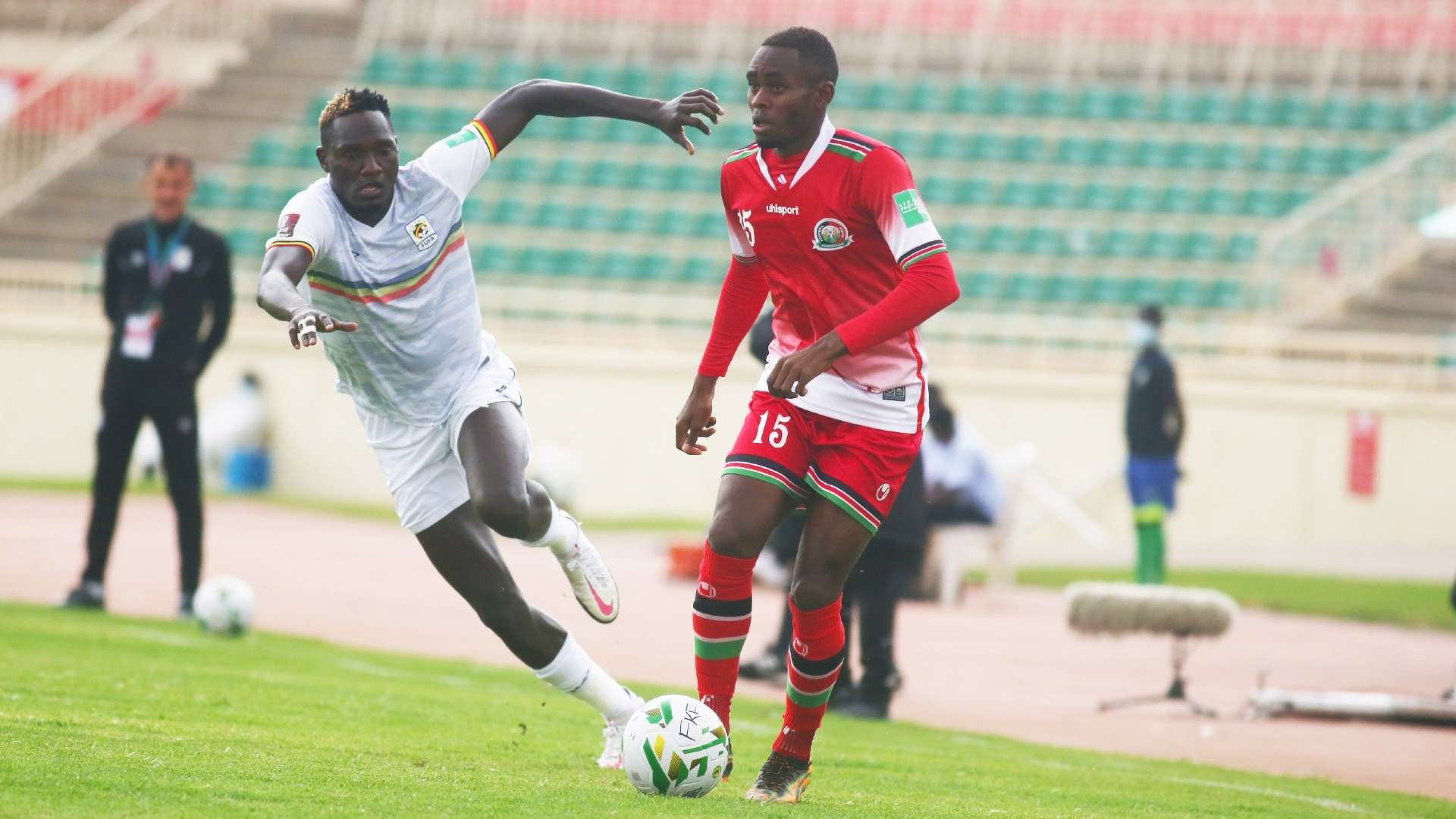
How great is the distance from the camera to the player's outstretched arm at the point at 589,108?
6.71 metres

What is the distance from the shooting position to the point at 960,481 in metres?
16.0

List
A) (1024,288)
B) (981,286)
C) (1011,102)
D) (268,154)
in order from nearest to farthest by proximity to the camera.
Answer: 1. (1024,288)
2. (981,286)
3. (1011,102)
4. (268,154)

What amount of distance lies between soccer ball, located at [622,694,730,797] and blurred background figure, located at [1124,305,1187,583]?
31.7ft

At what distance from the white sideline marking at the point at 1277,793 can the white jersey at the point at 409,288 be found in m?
3.57

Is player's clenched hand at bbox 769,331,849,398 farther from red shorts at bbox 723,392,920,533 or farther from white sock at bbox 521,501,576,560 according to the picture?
white sock at bbox 521,501,576,560

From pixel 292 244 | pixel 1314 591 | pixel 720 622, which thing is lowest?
pixel 1314 591

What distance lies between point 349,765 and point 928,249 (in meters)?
2.60

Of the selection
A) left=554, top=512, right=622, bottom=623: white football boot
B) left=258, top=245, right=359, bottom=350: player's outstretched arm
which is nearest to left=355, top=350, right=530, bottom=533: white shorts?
left=554, top=512, right=622, bottom=623: white football boot

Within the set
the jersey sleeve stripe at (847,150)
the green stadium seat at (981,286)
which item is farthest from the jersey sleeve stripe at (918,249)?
the green stadium seat at (981,286)

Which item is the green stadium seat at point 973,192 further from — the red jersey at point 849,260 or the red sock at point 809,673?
the red sock at point 809,673

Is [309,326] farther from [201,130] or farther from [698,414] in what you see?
[201,130]

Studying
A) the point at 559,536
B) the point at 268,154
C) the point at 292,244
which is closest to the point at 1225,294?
the point at 268,154

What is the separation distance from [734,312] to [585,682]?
1.44 metres

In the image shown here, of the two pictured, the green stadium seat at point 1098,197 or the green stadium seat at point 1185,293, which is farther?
the green stadium seat at point 1098,197
